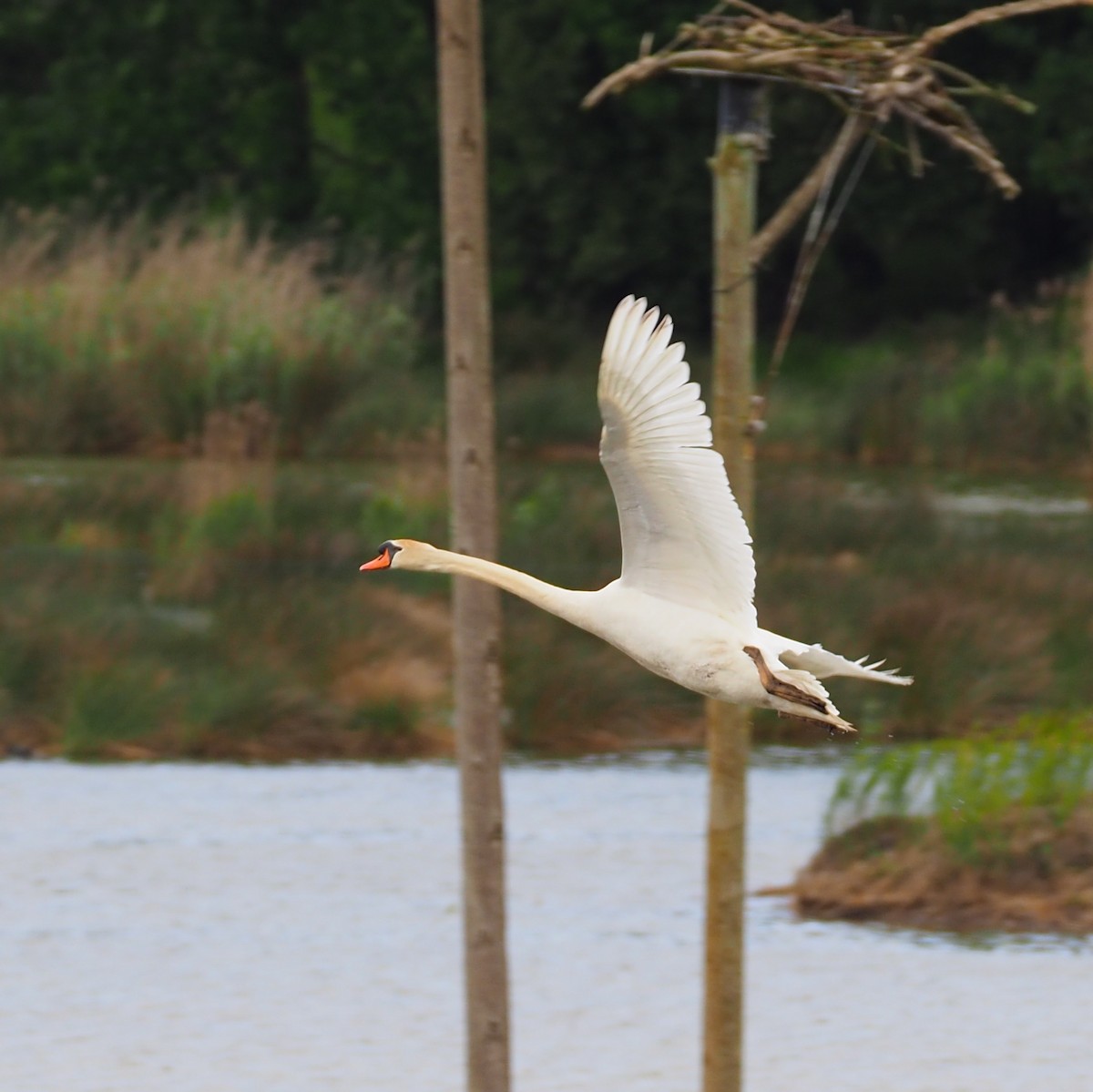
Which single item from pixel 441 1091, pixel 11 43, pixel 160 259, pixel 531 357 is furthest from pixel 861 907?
pixel 11 43

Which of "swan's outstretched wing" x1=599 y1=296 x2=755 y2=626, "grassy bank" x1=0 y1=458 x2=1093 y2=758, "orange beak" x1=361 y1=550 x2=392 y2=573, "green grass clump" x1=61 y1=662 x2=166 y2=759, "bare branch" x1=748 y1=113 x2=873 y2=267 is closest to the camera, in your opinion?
"swan's outstretched wing" x1=599 y1=296 x2=755 y2=626

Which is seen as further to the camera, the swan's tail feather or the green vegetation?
the green vegetation

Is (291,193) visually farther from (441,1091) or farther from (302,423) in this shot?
(441,1091)

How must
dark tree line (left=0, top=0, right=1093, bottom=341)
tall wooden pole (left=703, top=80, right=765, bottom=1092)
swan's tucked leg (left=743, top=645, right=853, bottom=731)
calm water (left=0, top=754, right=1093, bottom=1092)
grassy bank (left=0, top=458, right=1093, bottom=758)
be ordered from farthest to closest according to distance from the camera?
1. dark tree line (left=0, top=0, right=1093, bottom=341)
2. grassy bank (left=0, top=458, right=1093, bottom=758)
3. calm water (left=0, top=754, right=1093, bottom=1092)
4. tall wooden pole (left=703, top=80, right=765, bottom=1092)
5. swan's tucked leg (left=743, top=645, right=853, bottom=731)

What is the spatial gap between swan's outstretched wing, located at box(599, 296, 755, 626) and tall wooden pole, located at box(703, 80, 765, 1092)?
1.77 m

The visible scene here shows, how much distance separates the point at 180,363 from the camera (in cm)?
1745

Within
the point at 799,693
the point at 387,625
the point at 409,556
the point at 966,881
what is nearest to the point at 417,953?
the point at 966,881

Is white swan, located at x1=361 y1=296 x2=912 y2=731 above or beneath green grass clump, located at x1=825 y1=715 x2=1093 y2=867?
above

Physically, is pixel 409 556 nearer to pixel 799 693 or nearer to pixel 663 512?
pixel 663 512

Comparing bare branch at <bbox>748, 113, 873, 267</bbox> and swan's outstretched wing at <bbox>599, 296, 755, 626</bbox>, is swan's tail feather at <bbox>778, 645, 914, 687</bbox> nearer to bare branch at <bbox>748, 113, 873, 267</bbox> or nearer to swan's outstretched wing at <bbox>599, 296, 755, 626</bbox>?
swan's outstretched wing at <bbox>599, 296, 755, 626</bbox>

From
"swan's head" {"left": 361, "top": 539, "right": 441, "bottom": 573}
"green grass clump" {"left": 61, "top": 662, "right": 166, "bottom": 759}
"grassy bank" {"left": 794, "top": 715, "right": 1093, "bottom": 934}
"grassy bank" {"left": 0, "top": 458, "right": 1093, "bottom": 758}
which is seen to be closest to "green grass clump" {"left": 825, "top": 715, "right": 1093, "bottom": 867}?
"grassy bank" {"left": 794, "top": 715, "right": 1093, "bottom": 934}

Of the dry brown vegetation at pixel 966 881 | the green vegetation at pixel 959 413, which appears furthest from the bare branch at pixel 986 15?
the green vegetation at pixel 959 413

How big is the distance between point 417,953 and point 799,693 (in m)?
5.56

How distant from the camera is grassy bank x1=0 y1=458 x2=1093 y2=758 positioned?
1164 cm
